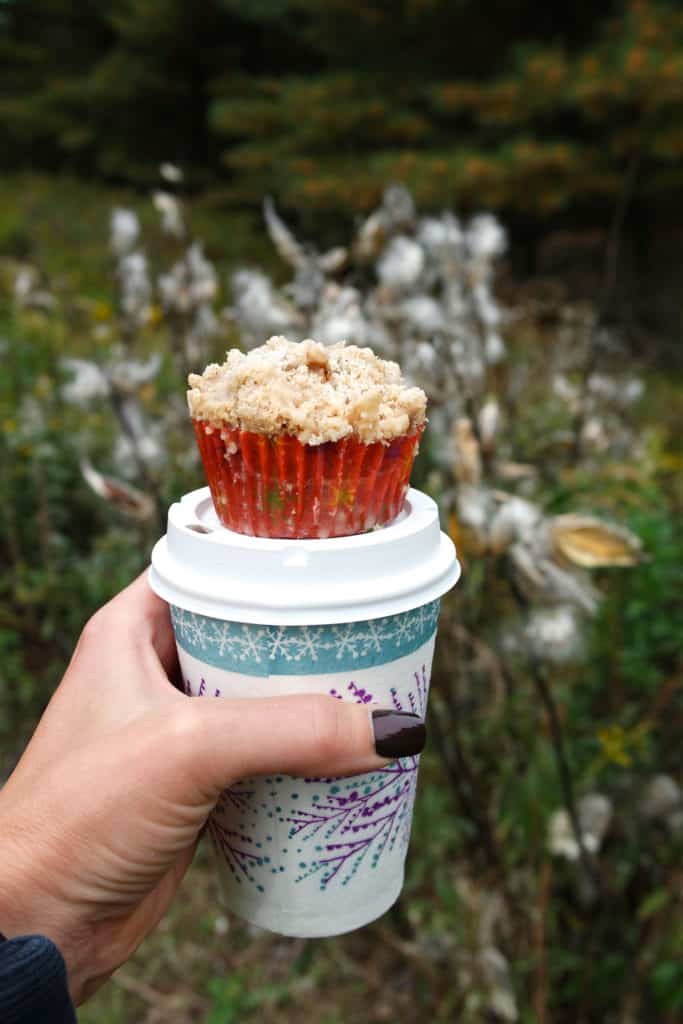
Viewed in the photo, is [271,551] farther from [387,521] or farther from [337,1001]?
[337,1001]

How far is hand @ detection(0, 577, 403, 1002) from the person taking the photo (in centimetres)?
91

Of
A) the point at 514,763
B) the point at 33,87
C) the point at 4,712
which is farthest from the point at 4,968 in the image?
the point at 33,87

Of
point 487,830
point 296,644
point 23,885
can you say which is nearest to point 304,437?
point 296,644

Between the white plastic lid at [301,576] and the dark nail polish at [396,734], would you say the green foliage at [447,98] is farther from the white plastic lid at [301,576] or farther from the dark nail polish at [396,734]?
the dark nail polish at [396,734]

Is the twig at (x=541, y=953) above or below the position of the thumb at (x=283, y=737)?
below

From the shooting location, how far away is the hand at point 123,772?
91 cm

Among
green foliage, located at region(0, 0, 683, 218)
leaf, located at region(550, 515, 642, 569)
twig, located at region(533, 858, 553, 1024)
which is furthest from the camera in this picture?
green foliage, located at region(0, 0, 683, 218)

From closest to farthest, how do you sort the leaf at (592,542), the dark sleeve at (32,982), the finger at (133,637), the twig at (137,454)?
the dark sleeve at (32,982) → the finger at (133,637) → the leaf at (592,542) → the twig at (137,454)

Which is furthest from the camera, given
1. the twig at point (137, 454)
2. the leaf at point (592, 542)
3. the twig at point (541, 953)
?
the twig at point (137, 454)

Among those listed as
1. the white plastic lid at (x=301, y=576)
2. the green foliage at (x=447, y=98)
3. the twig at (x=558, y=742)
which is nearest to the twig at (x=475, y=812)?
the twig at (x=558, y=742)

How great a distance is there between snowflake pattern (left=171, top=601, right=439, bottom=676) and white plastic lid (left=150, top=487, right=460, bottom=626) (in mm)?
28

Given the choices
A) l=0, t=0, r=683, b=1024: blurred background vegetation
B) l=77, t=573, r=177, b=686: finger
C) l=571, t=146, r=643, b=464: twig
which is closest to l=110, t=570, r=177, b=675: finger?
l=77, t=573, r=177, b=686: finger

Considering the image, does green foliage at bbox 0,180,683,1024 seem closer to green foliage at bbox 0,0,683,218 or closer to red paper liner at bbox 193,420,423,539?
red paper liner at bbox 193,420,423,539

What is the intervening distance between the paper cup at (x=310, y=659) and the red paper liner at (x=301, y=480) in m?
0.04
